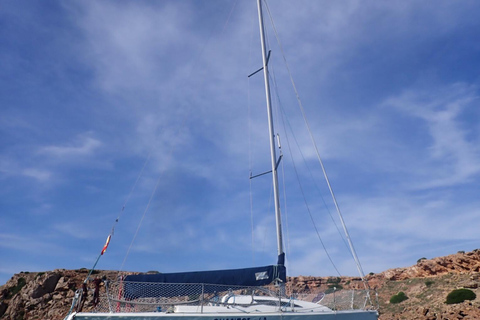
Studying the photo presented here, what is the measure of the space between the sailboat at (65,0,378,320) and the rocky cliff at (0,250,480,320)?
1393 centimetres

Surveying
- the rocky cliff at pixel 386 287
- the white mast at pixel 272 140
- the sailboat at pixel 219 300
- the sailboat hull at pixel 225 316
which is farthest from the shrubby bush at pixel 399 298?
the sailboat hull at pixel 225 316

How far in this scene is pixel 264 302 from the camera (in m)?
10.0

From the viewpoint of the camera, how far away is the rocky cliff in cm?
2538

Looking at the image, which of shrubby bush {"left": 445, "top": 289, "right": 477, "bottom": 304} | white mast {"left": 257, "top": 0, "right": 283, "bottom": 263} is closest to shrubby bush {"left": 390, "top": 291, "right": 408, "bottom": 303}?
shrubby bush {"left": 445, "top": 289, "right": 477, "bottom": 304}

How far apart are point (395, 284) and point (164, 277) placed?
1217 inches

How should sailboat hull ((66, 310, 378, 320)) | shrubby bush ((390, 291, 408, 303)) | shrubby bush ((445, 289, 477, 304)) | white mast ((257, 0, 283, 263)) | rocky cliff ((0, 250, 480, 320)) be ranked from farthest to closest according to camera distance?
1. shrubby bush ((390, 291, 408, 303))
2. rocky cliff ((0, 250, 480, 320))
3. shrubby bush ((445, 289, 477, 304))
4. white mast ((257, 0, 283, 263))
5. sailboat hull ((66, 310, 378, 320))

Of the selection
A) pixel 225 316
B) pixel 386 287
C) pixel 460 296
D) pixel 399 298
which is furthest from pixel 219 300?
pixel 386 287

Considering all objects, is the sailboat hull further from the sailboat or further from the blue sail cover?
the blue sail cover

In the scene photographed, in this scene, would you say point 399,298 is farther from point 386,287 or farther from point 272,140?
point 272,140

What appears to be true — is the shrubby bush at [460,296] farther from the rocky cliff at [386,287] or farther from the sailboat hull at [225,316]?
the sailboat hull at [225,316]

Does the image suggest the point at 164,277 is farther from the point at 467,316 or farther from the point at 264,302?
the point at 467,316

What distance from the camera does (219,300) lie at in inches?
412

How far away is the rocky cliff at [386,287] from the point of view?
25375 mm

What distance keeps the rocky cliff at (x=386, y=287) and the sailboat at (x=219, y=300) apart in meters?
13.9
